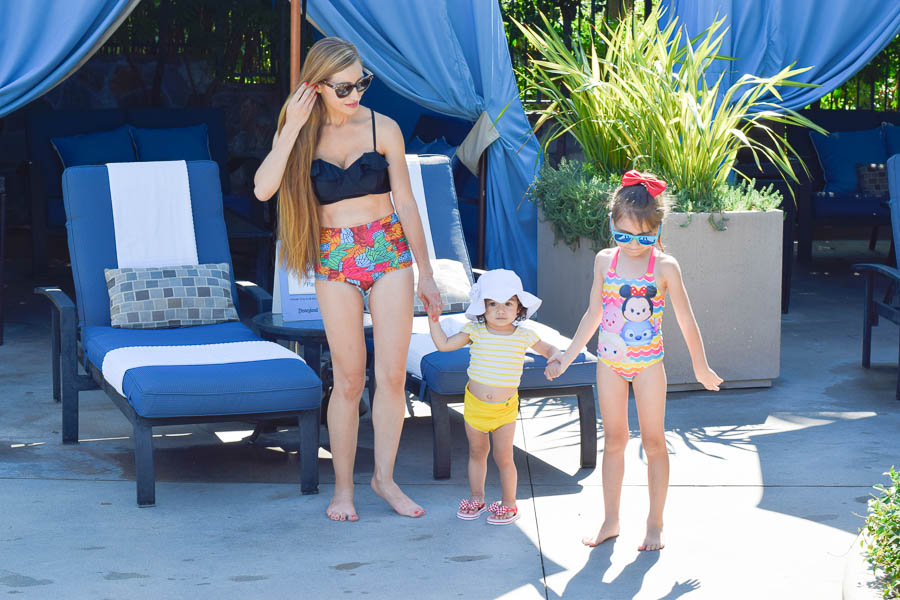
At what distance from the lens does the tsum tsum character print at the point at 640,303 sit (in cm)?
316

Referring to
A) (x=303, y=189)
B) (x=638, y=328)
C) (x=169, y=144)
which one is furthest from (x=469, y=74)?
(x=169, y=144)

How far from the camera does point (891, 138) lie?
8711 mm

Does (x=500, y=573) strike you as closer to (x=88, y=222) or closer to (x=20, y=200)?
(x=88, y=222)

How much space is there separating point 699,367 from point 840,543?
69cm

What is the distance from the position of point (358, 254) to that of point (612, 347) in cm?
80

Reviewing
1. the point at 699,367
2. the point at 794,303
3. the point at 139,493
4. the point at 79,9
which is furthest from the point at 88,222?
the point at 794,303

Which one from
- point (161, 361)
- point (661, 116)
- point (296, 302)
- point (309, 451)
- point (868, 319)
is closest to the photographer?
point (309, 451)

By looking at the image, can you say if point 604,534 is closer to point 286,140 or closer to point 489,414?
point 489,414

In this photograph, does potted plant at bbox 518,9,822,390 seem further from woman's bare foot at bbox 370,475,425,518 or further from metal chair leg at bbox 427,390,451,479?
woman's bare foot at bbox 370,475,425,518

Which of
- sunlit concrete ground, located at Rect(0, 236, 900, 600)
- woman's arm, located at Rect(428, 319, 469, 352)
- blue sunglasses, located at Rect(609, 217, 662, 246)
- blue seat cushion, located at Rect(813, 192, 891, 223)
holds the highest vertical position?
blue sunglasses, located at Rect(609, 217, 662, 246)

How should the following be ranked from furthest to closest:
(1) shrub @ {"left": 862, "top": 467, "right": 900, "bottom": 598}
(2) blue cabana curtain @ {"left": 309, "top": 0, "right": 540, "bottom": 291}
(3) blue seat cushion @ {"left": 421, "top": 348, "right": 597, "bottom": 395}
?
(2) blue cabana curtain @ {"left": 309, "top": 0, "right": 540, "bottom": 291} → (3) blue seat cushion @ {"left": 421, "top": 348, "right": 597, "bottom": 395} → (1) shrub @ {"left": 862, "top": 467, "right": 900, "bottom": 598}

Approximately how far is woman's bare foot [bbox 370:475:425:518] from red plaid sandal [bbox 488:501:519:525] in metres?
0.22

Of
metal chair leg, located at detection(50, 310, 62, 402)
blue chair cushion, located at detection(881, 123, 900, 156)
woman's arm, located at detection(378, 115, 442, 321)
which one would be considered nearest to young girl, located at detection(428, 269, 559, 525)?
woman's arm, located at detection(378, 115, 442, 321)

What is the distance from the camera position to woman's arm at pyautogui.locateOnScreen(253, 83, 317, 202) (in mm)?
3264
